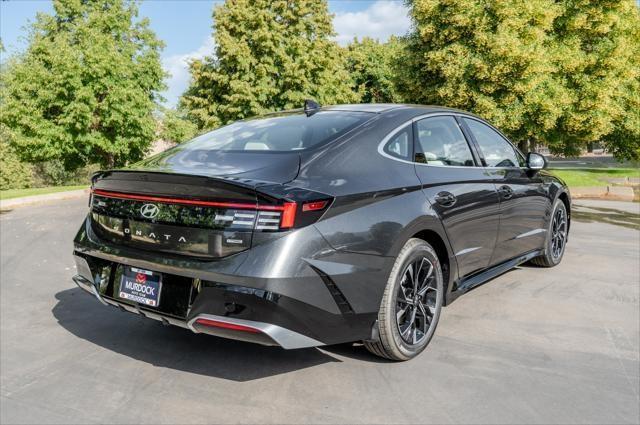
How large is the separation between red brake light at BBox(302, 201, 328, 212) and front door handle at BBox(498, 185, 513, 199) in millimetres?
2328

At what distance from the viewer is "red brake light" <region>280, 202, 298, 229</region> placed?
2746 millimetres

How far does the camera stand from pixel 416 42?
73.4 feet

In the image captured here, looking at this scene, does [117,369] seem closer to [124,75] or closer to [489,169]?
[489,169]

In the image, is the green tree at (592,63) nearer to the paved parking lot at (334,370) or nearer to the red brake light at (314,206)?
the paved parking lot at (334,370)

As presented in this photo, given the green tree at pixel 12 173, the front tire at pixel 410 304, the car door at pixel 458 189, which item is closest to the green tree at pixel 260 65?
the car door at pixel 458 189

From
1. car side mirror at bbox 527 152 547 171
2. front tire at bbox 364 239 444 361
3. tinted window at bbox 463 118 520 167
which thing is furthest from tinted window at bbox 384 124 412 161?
car side mirror at bbox 527 152 547 171

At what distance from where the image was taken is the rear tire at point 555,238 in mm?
5867

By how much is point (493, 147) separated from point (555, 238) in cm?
179

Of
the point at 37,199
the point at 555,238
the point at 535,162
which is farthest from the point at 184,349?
the point at 37,199

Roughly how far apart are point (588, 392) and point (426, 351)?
101 cm

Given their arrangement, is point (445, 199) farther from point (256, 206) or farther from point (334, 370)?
point (256, 206)

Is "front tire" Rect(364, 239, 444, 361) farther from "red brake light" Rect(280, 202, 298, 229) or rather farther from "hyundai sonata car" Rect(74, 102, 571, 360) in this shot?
"red brake light" Rect(280, 202, 298, 229)

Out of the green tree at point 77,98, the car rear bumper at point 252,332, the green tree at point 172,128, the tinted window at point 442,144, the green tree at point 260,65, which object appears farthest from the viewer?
the green tree at point 172,128

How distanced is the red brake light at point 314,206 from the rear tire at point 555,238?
3790 mm
